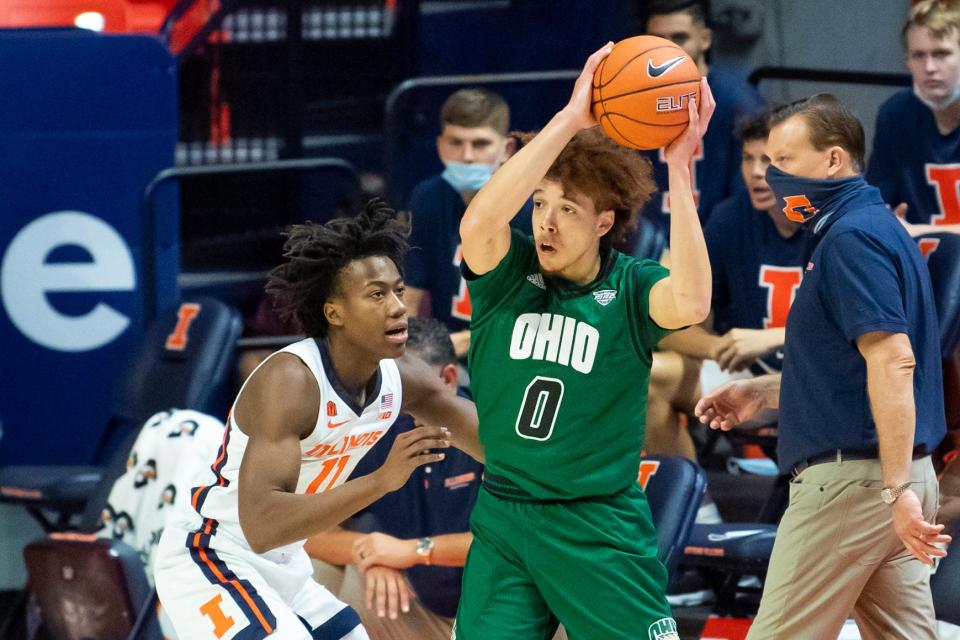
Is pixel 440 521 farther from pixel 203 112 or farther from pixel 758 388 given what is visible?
pixel 203 112

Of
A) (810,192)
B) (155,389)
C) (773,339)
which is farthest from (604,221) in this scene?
(155,389)

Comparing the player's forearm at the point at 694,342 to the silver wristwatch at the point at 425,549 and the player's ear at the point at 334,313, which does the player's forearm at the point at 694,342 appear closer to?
the silver wristwatch at the point at 425,549

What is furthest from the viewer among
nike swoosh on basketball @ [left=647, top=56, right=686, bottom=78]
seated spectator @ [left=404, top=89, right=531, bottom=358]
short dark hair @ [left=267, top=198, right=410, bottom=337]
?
seated spectator @ [left=404, top=89, right=531, bottom=358]

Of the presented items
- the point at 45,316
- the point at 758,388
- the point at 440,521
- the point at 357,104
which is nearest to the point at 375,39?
the point at 357,104

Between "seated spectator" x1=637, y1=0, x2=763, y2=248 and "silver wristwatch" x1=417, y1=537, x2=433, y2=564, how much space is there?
2.35 m

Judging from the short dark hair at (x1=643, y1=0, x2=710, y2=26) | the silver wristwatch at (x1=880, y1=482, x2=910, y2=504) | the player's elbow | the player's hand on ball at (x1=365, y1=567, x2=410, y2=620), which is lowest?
the player's hand on ball at (x1=365, y1=567, x2=410, y2=620)

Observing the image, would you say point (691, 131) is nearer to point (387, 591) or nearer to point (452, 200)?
point (387, 591)

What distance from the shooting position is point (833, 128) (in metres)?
4.09

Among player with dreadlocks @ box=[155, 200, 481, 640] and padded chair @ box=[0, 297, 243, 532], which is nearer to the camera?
player with dreadlocks @ box=[155, 200, 481, 640]

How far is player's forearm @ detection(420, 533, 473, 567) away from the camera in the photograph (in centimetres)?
478

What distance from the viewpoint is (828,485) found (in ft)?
13.1

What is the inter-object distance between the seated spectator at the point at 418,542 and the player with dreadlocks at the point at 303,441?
20.0 inches

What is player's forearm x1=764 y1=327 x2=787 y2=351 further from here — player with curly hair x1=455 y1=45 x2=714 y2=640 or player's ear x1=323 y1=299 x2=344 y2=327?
player's ear x1=323 y1=299 x2=344 y2=327

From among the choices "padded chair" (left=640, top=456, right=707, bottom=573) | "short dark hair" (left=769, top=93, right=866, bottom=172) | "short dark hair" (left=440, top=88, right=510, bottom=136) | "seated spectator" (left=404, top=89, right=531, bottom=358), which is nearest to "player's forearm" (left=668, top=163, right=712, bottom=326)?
"short dark hair" (left=769, top=93, right=866, bottom=172)
